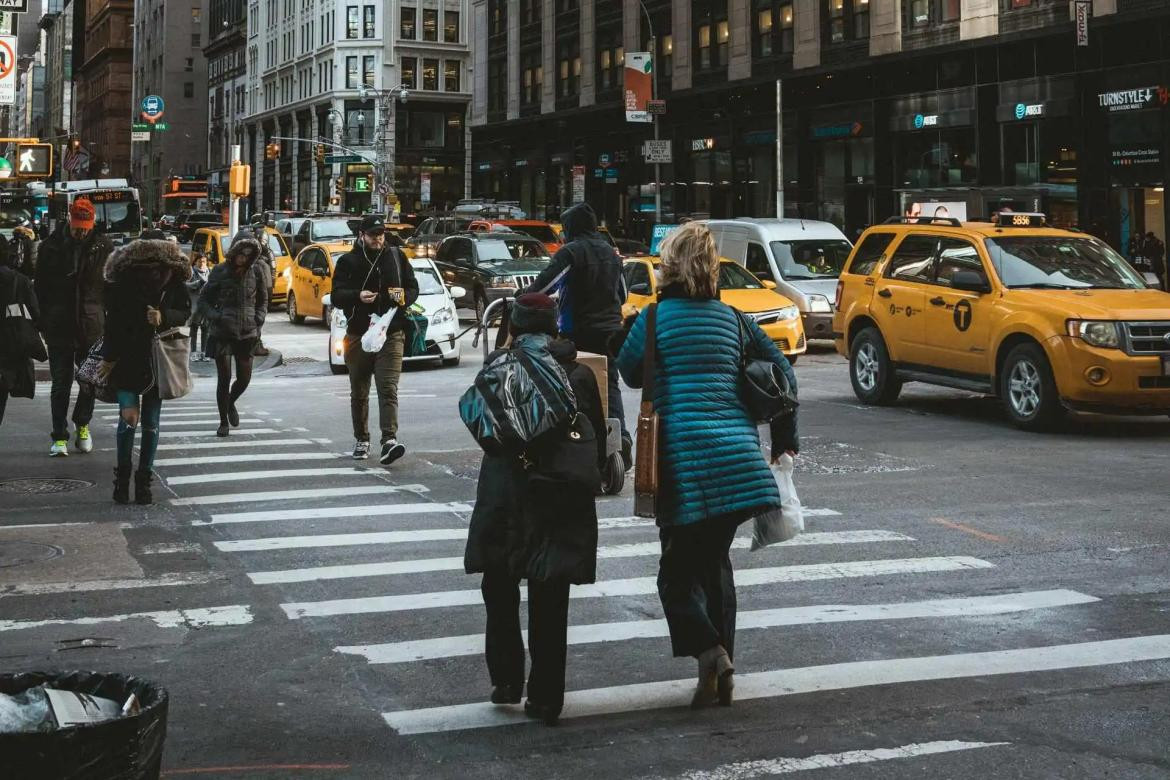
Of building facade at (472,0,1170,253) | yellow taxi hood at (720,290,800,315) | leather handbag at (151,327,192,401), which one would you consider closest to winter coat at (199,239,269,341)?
leather handbag at (151,327,192,401)

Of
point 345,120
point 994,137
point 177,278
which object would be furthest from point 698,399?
point 345,120

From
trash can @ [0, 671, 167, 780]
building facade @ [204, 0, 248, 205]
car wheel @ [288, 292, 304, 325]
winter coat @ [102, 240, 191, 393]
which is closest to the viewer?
trash can @ [0, 671, 167, 780]

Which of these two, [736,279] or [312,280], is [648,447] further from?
[312,280]

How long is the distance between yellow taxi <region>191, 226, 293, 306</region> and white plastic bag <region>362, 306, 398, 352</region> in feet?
76.8

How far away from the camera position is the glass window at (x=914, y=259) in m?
16.3

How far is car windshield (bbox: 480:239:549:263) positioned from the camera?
108ft

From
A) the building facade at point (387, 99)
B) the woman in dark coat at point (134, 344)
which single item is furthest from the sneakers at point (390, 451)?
the building facade at point (387, 99)

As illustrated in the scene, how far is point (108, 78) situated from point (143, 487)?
16891 centimetres

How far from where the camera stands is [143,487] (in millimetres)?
10562

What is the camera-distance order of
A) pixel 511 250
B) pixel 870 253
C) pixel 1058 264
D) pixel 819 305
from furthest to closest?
pixel 511 250 → pixel 819 305 → pixel 870 253 → pixel 1058 264

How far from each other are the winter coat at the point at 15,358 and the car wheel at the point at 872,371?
360 inches

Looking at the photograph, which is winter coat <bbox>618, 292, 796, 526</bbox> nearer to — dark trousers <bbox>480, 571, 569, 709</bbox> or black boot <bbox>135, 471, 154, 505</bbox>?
dark trousers <bbox>480, 571, 569, 709</bbox>

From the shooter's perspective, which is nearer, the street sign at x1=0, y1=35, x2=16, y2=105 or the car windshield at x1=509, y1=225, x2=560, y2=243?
the street sign at x1=0, y1=35, x2=16, y2=105

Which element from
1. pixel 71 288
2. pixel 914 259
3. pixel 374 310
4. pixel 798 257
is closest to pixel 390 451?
pixel 374 310
